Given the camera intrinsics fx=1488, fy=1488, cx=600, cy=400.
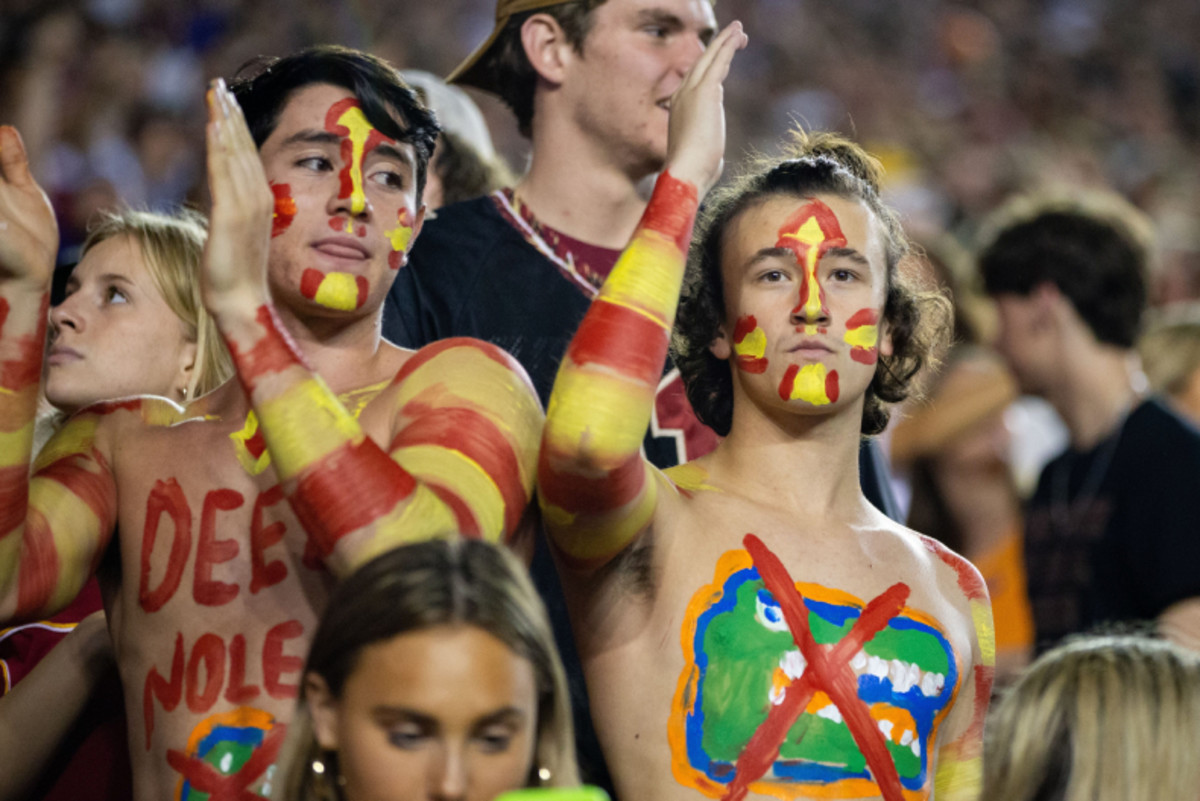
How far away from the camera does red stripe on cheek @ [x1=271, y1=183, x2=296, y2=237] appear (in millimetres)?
2383

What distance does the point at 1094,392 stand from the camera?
14.8 ft

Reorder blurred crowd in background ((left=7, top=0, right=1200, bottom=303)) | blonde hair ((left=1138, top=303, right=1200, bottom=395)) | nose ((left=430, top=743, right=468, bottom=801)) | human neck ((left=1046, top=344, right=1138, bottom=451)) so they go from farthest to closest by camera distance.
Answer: blurred crowd in background ((left=7, top=0, right=1200, bottom=303)), blonde hair ((left=1138, top=303, right=1200, bottom=395)), human neck ((left=1046, top=344, right=1138, bottom=451)), nose ((left=430, top=743, right=468, bottom=801))

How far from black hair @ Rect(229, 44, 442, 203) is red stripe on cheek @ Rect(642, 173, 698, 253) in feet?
1.54

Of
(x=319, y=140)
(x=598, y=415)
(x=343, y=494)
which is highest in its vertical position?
(x=319, y=140)

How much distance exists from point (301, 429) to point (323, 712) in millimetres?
403

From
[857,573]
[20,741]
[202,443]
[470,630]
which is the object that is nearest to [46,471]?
[202,443]

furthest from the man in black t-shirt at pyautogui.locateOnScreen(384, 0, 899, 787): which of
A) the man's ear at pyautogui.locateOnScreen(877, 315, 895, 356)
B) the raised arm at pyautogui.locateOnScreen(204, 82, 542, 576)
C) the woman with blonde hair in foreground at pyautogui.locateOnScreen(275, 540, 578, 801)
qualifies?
the woman with blonde hair in foreground at pyautogui.locateOnScreen(275, 540, 578, 801)

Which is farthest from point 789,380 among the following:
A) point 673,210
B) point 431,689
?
point 431,689

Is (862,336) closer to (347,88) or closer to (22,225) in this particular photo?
(347,88)

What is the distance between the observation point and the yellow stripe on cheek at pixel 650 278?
87.6 inches

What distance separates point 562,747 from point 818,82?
1025 centimetres

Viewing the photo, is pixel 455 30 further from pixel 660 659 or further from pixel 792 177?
pixel 660 659

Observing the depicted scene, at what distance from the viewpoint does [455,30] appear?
8461 millimetres

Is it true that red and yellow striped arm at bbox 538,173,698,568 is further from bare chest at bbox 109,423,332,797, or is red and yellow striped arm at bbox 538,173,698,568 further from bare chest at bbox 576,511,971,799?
bare chest at bbox 109,423,332,797
